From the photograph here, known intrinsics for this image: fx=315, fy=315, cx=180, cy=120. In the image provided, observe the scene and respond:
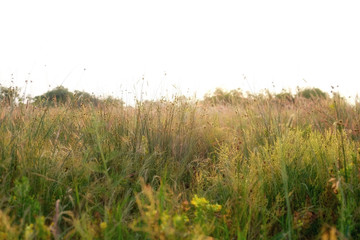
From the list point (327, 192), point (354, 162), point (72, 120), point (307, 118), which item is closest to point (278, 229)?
point (327, 192)

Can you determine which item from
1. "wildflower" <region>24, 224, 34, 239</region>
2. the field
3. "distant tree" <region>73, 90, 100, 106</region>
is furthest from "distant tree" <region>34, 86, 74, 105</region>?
"wildflower" <region>24, 224, 34, 239</region>

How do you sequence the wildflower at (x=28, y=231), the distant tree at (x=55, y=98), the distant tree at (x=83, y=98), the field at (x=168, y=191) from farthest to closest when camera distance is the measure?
1. the distant tree at (x=55, y=98)
2. the distant tree at (x=83, y=98)
3. the field at (x=168, y=191)
4. the wildflower at (x=28, y=231)

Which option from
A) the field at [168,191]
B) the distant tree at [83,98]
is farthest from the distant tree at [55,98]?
the field at [168,191]

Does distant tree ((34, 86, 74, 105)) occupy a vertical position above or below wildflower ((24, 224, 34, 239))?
above

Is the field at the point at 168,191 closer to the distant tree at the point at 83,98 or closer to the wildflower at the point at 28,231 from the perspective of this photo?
the wildflower at the point at 28,231

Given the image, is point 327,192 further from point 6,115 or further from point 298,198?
point 6,115

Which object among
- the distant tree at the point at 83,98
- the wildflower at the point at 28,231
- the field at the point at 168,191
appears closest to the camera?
the wildflower at the point at 28,231

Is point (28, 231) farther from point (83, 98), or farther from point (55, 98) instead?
point (83, 98)

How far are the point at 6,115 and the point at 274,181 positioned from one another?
2.40 m

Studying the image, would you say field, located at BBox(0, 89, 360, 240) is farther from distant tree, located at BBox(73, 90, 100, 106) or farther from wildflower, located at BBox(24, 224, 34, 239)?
distant tree, located at BBox(73, 90, 100, 106)

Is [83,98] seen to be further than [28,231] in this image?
Yes

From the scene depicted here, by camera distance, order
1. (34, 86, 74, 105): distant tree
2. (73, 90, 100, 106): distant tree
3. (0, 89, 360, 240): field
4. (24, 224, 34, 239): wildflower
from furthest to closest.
A: (34, 86, 74, 105): distant tree < (73, 90, 100, 106): distant tree < (0, 89, 360, 240): field < (24, 224, 34, 239): wildflower

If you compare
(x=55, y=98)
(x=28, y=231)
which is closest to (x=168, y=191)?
(x=28, y=231)

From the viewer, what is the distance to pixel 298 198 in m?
2.44
